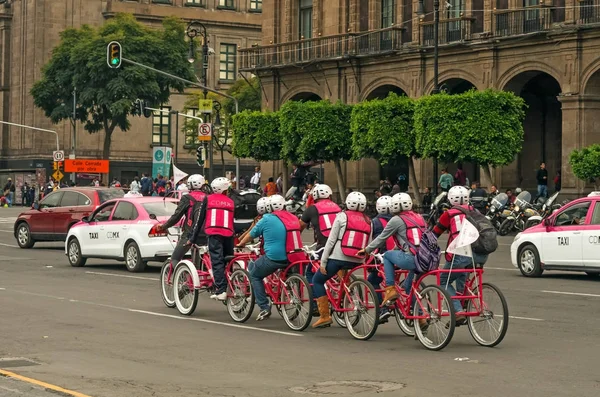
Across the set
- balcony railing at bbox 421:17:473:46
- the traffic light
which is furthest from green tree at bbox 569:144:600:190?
the traffic light

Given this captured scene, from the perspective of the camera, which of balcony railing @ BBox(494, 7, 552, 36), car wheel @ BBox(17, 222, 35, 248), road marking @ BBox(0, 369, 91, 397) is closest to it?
road marking @ BBox(0, 369, 91, 397)

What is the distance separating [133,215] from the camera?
25312mm

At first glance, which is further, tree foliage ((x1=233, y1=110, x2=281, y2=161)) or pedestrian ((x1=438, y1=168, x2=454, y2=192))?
tree foliage ((x1=233, y1=110, x2=281, y2=161))

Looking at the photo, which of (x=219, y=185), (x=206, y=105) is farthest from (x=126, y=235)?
(x=206, y=105)

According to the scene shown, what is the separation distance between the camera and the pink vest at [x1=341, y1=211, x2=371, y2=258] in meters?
14.6

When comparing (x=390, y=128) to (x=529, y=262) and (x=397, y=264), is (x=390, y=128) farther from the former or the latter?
(x=397, y=264)

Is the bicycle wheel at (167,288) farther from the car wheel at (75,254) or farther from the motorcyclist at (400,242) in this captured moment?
the car wheel at (75,254)

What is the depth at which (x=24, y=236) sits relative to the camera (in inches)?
1296

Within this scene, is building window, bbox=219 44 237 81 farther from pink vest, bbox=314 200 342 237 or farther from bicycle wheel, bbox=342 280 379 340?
bicycle wheel, bbox=342 280 379 340

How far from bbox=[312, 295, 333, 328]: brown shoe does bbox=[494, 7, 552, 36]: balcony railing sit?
31.9m

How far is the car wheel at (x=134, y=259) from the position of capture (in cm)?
2477

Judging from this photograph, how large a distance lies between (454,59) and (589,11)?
7.16 m

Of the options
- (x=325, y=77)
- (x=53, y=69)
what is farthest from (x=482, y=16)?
(x=53, y=69)

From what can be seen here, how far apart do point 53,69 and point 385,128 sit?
33.4 meters
